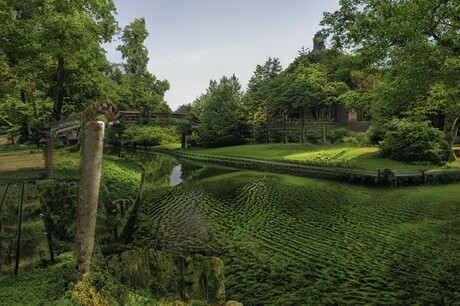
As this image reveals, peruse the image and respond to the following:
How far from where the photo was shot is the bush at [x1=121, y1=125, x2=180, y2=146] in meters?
59.5

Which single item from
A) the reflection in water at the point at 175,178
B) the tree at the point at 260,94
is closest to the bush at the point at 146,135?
the tree at the point at 260,94

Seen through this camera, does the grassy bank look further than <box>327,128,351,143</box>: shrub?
No

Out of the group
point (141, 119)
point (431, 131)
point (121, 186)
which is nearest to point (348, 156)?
point (431, 131)

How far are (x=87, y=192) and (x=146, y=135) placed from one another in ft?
184

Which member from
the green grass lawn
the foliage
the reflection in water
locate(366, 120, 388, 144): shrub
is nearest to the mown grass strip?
the green grass lawn

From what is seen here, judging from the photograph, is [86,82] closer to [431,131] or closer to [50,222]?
[50,222]

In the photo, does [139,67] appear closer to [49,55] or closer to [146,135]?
[146,135]

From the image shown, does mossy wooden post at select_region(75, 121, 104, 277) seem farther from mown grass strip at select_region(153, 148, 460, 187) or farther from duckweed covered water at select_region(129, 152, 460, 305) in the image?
mown grass strip at select_region(153, 148, 460, 187)

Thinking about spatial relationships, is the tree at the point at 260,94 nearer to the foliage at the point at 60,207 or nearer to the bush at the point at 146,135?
the bush at the point at 146,135

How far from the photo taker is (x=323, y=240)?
11.8 metres

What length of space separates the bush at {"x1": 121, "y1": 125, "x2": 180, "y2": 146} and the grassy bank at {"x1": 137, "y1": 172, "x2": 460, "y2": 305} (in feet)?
135

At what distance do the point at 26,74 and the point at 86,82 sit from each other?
3.76 m

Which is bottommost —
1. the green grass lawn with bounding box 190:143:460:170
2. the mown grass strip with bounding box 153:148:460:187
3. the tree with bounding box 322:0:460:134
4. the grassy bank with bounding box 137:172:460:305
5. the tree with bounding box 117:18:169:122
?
the grassy bank with bounding box 137:172:460:305

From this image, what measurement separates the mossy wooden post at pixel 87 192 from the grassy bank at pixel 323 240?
4.22 meters
